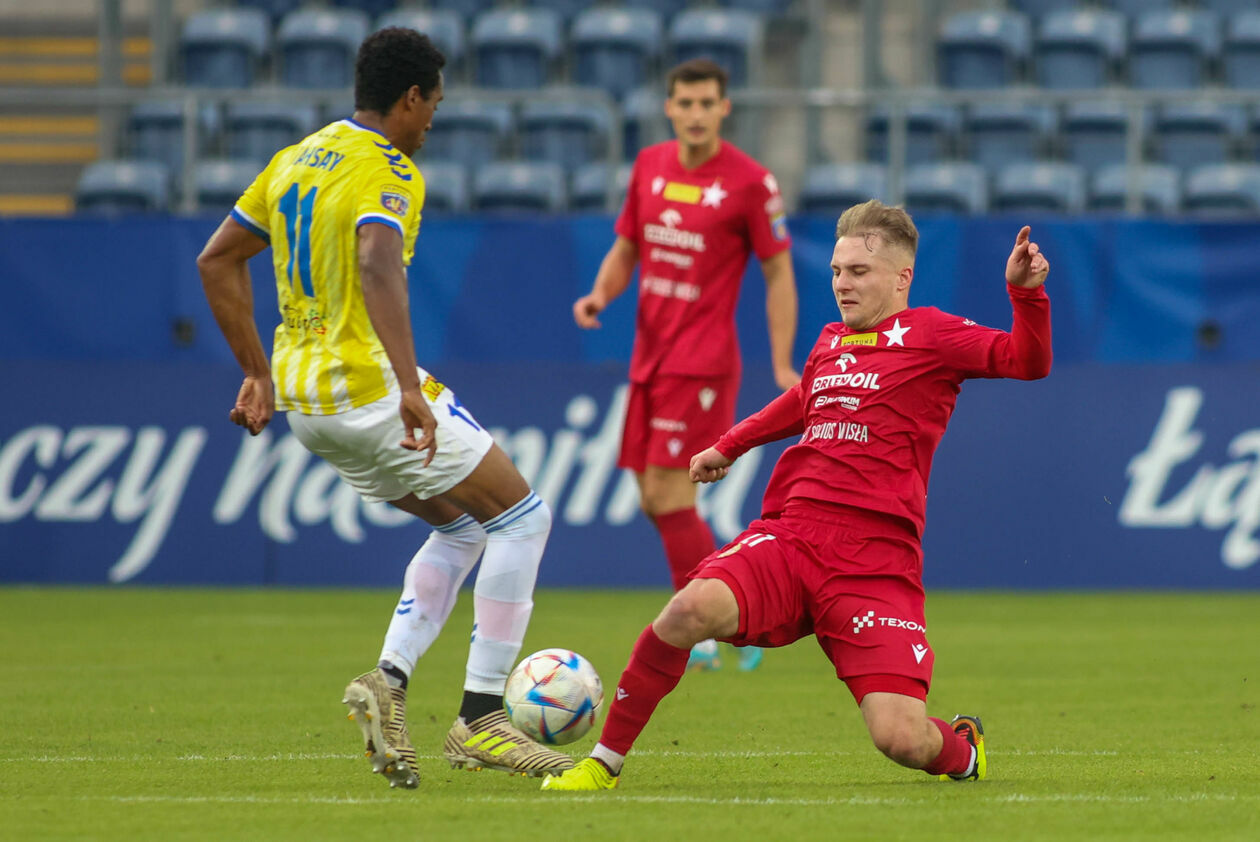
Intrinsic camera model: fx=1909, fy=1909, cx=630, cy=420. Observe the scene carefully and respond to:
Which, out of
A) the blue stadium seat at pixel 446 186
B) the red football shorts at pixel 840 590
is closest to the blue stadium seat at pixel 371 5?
the blue stadium seat at pixel 446 186

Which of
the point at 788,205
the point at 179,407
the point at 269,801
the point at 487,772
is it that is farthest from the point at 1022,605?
the point at 269,801

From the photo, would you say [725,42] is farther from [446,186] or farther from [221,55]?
[221,55]

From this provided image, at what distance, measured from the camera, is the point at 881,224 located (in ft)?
16.7

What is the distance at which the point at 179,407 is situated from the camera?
12305 mm

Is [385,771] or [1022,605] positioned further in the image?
[1022,605]

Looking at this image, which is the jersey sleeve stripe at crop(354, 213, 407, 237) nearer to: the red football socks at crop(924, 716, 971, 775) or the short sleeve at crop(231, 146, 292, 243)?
the short sleeve at crop(231, 146, 292, 243)

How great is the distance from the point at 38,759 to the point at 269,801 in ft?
3.79

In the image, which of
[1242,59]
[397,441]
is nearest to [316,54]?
[1242,59]

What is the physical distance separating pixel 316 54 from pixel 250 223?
10.4 metres

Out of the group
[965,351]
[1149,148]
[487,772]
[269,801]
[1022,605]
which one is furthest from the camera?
[1149,148]

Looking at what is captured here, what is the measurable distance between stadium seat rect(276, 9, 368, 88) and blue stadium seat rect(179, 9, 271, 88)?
0.23m

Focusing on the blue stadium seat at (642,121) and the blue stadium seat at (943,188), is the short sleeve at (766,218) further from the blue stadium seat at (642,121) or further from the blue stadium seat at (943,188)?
the blue stadium seat at (943,188)

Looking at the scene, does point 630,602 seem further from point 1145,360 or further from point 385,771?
point 385,771

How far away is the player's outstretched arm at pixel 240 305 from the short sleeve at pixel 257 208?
28 millimetres
